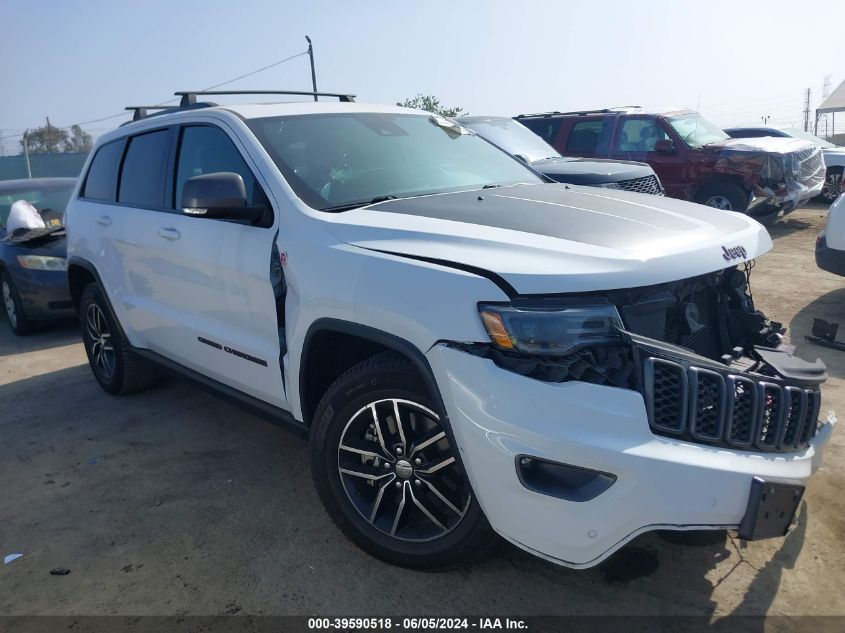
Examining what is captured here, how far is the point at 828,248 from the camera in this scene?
6.18m

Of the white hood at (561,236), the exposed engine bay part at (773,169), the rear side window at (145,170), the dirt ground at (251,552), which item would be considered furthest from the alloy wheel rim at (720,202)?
the rear side window at (145,170)

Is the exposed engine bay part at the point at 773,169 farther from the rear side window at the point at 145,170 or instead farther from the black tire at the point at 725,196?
the rear side window at the point at 145,170

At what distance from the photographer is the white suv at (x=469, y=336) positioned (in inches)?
87.8

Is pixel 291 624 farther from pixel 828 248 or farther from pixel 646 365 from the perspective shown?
pixel 828 248

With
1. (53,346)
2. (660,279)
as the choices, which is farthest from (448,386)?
(53,346)

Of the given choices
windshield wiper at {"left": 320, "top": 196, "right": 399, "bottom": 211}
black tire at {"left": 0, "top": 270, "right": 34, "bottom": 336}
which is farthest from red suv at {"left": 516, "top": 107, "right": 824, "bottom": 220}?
windshield wiper at {"left": 320, "top": 196, "right": 399, "bottom": 211}

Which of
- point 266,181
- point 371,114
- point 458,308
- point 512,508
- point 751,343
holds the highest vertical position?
point 371,114

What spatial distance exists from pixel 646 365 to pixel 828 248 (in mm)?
4852

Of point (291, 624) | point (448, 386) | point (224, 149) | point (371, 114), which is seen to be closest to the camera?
point (448, 386)

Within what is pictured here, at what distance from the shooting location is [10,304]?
7.45 meters

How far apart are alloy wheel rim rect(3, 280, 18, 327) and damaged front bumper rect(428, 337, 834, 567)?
650 centimetres

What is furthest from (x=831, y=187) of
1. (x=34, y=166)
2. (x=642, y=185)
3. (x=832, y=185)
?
(x=34, y=166)

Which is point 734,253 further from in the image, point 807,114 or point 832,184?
point 807,114

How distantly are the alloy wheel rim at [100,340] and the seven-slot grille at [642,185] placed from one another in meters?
5.16
